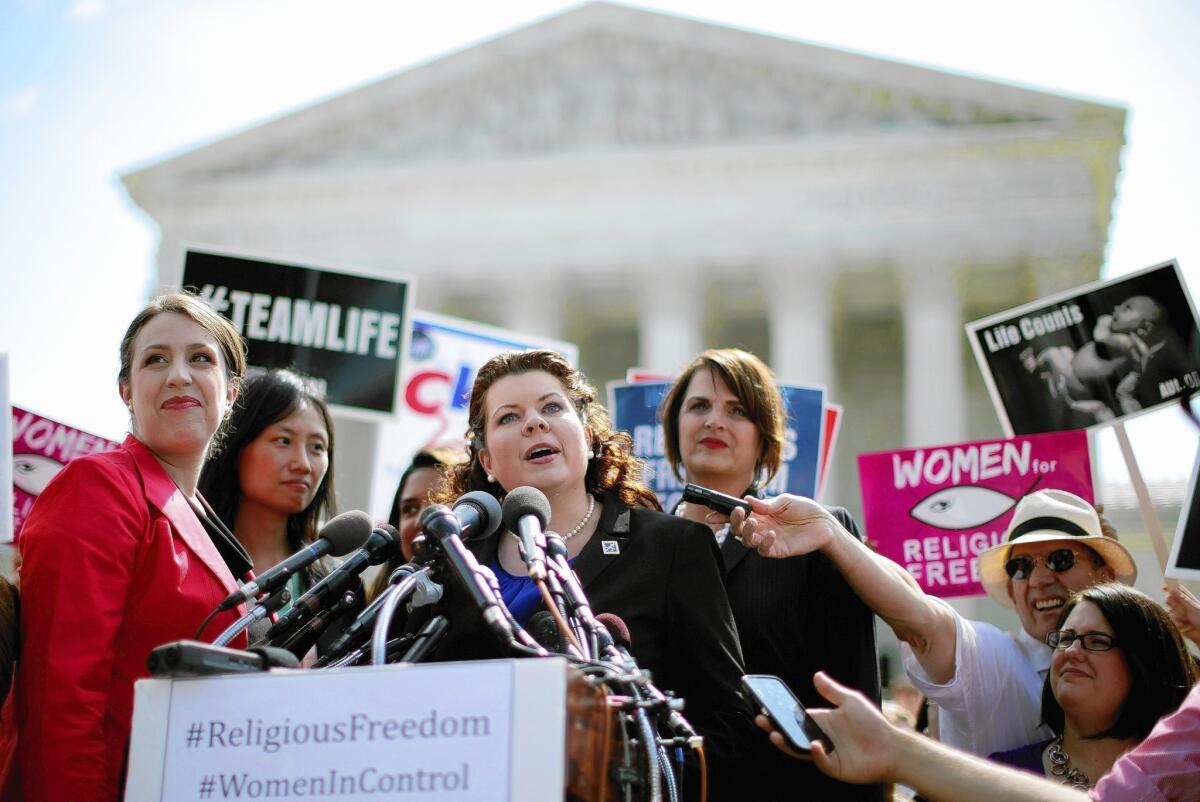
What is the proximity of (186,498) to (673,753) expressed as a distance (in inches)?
66.3

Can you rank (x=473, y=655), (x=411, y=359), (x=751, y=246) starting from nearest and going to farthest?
(x=473, y=655) → (x=411, y=359) → (x=751, y=246)

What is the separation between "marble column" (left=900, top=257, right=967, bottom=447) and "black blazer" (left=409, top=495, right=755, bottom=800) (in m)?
26.6

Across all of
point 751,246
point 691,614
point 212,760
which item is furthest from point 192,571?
point 751,246

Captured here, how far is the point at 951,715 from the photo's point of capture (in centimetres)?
423

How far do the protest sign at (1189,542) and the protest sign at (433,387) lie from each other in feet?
16.2

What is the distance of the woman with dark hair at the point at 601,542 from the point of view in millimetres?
3193

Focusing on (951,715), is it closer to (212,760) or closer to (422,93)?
(212,760)

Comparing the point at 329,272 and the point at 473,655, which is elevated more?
the point at 329,272

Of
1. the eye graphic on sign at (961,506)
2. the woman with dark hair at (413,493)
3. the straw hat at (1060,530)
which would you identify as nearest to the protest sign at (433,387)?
the woman with dark hair at (413,493)

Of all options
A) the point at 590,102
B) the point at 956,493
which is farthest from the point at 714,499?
the point at 590,102

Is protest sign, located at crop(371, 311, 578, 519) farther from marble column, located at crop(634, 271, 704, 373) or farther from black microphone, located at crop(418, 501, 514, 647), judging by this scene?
marble column, located at crop(634, 271, 704, 373)

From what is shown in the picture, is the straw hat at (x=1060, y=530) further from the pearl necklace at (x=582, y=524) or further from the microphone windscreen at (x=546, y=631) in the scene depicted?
the microphone windscreen at (x=546, y=631)

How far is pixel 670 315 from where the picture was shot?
32.1 meters

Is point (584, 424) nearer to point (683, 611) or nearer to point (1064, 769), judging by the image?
point (683, 611)
